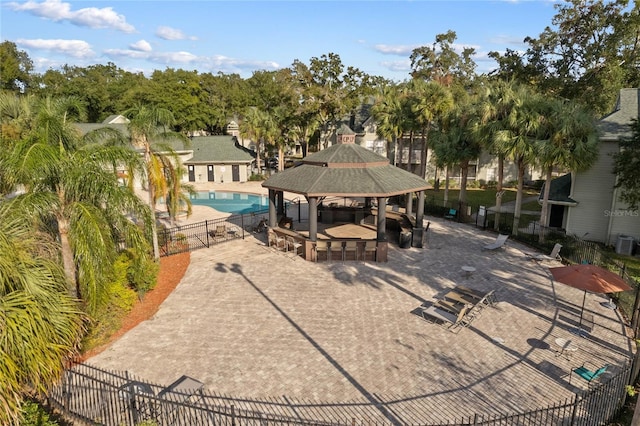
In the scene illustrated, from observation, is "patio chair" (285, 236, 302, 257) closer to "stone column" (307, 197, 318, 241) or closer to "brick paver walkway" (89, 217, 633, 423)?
"stone column" (307, 197, 318, 241)

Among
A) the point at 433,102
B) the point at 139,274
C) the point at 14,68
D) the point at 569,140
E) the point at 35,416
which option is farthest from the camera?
the point at 14,68

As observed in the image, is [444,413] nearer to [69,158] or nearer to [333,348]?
[333,348]

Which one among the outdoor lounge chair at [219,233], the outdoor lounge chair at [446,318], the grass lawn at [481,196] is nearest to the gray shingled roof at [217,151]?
the grass lawn at [481,196]

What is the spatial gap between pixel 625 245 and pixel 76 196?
2694cm

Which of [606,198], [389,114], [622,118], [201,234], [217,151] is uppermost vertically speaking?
[389,114]

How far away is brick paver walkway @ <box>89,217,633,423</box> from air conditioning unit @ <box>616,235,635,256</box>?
7169 millimetres

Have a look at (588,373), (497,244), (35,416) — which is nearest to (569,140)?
(497,244)

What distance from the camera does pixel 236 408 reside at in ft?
31.2

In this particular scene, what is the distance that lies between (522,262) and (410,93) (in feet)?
70.1

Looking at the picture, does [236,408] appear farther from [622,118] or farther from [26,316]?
[622,118]

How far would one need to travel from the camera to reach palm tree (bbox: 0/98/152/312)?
9727mm

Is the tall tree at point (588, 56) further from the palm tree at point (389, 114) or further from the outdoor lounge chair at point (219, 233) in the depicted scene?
the outdoor lounge chair at point (219, 233)

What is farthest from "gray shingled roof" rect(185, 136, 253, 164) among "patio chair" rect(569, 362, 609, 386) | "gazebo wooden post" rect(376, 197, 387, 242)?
"patio chair" rect(569, 362, 609, 386)

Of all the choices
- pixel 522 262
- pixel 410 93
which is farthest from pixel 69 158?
pixel 410 93
